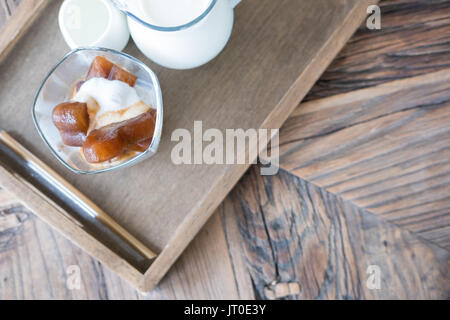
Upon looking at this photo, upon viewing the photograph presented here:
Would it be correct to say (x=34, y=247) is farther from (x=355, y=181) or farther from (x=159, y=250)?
(x=355, y=181)

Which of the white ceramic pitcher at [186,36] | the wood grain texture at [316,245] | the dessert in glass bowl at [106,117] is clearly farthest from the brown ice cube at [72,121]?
the wood grain texture at [316,245]

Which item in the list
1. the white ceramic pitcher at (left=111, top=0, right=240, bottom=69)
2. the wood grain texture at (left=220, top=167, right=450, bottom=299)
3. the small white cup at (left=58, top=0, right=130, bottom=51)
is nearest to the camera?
the white ceramic pitcher at (left=111, top=0, right=240, bottom=69)

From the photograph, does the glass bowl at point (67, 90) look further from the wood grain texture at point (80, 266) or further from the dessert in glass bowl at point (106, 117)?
the wood grain texture at point (80, 266)

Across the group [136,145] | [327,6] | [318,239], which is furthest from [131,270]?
[327,6]

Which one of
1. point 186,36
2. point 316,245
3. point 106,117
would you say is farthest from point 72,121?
point 316,245

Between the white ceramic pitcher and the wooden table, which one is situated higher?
the white ceramic pitcher

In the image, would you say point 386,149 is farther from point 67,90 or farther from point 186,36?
point 67,90

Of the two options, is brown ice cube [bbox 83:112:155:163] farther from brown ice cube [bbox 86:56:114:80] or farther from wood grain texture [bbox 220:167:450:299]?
wood grain texture [bbox 220:167:450:299]

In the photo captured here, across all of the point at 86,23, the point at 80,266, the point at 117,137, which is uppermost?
the point at 86,23

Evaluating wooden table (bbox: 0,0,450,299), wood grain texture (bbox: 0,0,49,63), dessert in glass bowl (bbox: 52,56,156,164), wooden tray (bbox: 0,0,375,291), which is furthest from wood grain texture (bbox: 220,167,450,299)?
wood grain texture (bbox: 0,0,49,63)
